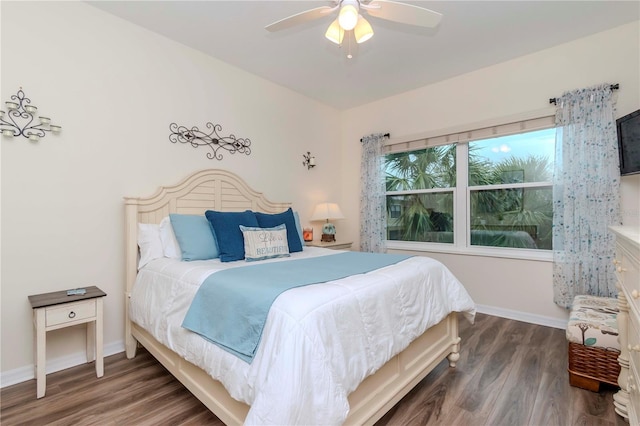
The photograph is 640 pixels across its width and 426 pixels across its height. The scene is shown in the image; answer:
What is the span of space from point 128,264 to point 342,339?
2016 mm

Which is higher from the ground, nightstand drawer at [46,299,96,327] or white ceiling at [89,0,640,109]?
white ceiling at [89,0,640,109]

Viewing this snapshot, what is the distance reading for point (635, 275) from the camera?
3.89 feet

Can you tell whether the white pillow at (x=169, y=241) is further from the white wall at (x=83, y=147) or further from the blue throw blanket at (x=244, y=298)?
the blue throw blanket at (x=244, y=298)

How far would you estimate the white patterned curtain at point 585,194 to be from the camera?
2662 millimetres

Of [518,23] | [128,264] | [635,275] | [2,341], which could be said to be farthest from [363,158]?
[2,341]

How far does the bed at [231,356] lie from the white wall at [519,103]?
1395 mm

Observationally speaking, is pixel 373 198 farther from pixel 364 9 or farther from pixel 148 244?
pixel 148 244

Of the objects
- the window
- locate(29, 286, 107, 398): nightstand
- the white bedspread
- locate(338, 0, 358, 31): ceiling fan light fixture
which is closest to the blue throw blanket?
the white bedspread

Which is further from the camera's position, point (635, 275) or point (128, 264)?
point (128, 264)

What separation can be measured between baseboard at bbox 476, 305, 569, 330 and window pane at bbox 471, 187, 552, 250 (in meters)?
0.70

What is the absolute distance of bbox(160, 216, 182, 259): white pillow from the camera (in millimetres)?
2512

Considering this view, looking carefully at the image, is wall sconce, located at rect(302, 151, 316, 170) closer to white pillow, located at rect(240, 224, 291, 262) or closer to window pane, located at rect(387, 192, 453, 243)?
window pane, located at rect(387, 192, 453, 243)

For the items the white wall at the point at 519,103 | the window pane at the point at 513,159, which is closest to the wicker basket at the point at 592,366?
the white wall at the point at 519,103

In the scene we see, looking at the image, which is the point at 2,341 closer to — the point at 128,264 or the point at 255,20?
the point at 128,264
